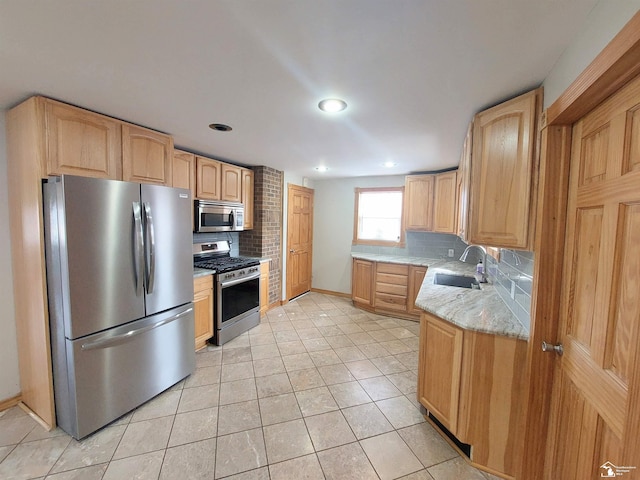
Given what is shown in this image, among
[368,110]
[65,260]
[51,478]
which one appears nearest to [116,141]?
[65,260]

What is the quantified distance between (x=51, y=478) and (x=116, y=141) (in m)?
2.16

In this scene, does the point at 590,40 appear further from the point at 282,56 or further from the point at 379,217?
the point at 379,217

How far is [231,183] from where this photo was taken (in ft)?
11.3

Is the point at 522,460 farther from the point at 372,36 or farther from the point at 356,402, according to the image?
the point at 372,36

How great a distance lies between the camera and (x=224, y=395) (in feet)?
7.07

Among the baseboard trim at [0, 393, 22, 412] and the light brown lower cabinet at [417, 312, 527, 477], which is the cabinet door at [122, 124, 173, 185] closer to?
the baseboard trim at [0, 393, 22, 412]

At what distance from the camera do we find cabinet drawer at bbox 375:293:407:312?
390 centimetres

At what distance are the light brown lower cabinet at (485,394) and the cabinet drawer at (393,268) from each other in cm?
219

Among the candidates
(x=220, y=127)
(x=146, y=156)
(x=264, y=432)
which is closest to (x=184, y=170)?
(x=146, y=156)

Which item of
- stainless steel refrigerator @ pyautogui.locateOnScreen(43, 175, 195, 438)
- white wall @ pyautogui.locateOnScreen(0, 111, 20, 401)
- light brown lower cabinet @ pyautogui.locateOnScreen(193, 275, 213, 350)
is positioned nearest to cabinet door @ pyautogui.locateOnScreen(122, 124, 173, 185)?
stainless steel refrigerator @ pyautogui.locateOnScreen(43, 175, 195, 438)

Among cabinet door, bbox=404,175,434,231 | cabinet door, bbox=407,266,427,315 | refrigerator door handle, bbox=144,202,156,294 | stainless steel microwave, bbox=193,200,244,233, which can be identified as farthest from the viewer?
cabinet door, bbox=404,175,434,231

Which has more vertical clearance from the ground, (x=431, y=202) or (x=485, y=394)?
(x=431, y=202)

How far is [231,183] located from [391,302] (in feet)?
9.55

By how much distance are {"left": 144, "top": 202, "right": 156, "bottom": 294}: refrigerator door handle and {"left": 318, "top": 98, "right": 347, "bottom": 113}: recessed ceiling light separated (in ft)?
4.83
